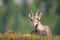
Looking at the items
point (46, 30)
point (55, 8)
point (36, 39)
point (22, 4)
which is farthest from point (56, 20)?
point (36, 39)

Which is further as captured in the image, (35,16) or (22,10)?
(22,10)

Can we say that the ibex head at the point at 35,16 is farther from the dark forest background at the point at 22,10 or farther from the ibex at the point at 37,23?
the dark forest background at the point at 22,10

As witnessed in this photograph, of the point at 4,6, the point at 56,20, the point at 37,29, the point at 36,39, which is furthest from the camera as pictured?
the point at 4,6

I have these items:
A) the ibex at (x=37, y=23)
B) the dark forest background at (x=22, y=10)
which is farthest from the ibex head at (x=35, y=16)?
the dark forest background at (x=22, y=10)

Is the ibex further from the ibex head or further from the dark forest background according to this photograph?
the dark forest background

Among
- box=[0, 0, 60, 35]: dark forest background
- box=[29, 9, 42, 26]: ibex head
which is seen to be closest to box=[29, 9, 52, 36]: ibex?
box=[29, 9, 42, 26]: ibex head

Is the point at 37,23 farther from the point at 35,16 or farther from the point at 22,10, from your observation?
the point at 22,10

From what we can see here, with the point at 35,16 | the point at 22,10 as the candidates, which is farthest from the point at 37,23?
the point at 22,10

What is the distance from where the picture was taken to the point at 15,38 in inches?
109

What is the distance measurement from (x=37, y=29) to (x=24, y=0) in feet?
26.8

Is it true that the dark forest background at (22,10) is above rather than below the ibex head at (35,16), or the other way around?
above

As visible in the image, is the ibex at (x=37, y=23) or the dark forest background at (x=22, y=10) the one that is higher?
the dark forest background at (x=22, y=10)

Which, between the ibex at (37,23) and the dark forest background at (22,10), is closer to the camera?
the ibex at (37,23)

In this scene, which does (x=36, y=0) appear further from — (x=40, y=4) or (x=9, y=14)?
(x=9, y=14)
